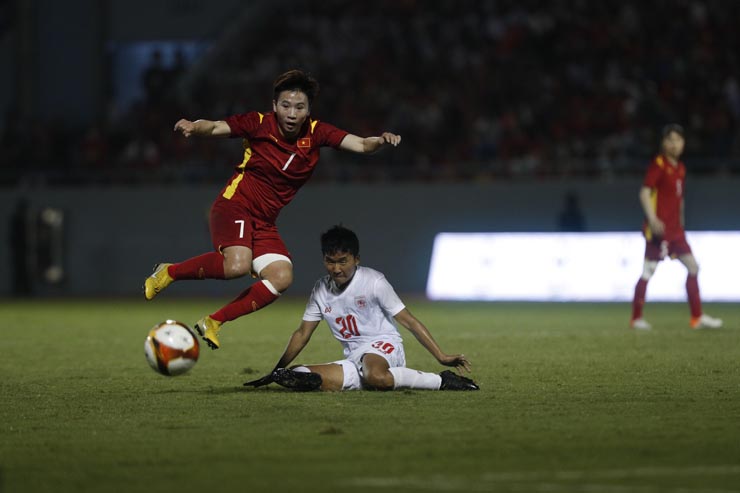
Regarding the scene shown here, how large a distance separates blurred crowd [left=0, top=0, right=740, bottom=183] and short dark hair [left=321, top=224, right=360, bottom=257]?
1484cm

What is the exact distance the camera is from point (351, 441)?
21.0ft

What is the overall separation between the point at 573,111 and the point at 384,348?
1566cm

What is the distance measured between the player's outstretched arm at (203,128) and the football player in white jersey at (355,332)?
1.13 m

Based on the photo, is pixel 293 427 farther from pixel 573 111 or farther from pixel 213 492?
pixel 573 111

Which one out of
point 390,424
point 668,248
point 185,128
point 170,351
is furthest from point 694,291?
point 390,424

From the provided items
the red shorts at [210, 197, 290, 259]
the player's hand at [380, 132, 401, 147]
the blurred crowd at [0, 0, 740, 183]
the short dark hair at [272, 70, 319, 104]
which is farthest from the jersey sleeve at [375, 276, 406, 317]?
the blurred crowd at [0, 0, 740, 183]

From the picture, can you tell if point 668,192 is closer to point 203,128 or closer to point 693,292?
point 693,292

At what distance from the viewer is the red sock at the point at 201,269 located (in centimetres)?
924

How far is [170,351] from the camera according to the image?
322 inches

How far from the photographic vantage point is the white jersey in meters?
8.55

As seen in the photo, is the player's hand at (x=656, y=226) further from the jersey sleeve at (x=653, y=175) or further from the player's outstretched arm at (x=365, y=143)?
the player's outstretched arm at (x=365, y=143)

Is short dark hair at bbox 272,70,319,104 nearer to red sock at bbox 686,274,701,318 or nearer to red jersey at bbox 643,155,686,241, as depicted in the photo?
red jersey at bbox 643,155,686,241

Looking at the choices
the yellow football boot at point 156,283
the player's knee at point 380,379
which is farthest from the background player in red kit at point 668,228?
the yellow football boot at point 156,283

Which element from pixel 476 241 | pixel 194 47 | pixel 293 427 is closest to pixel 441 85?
pixel 476 241
